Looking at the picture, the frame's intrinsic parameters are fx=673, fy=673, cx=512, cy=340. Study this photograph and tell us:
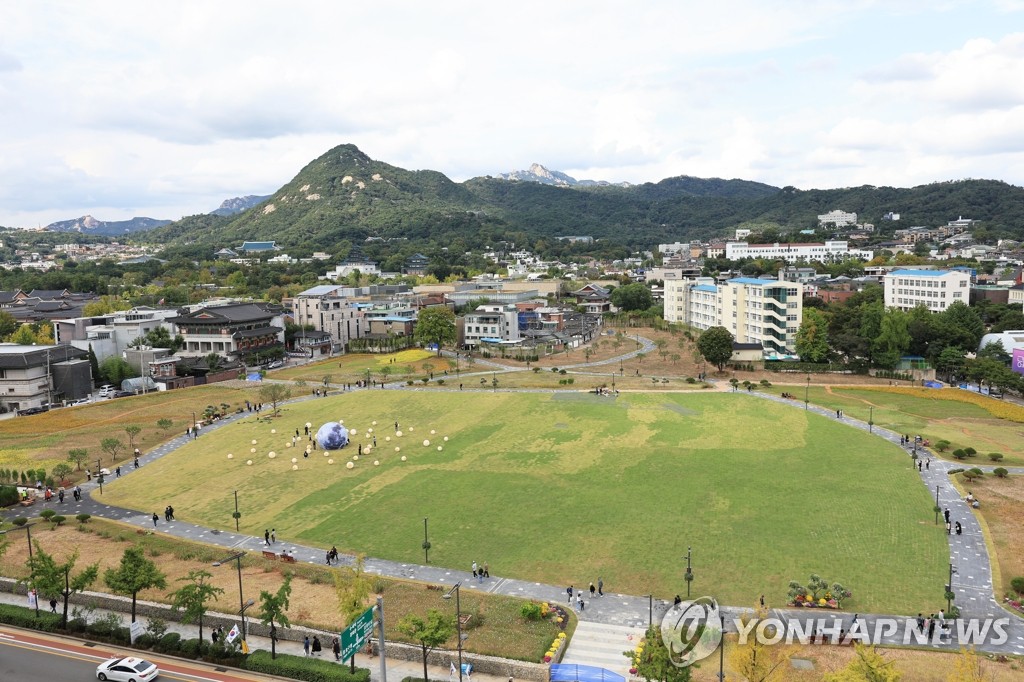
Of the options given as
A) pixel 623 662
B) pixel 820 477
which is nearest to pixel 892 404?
pixel 820 477

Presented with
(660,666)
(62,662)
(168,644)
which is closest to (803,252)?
(660,666)

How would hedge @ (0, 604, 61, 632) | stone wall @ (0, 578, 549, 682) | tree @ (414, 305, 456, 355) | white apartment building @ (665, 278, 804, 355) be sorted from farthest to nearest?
tree @ (414, 305, 456, 355)
white apartment building @ (665, 278, 804, 355)
hedge @ (0, 604, 61, 632)
stone wall @ (0, 578, 549, 682)

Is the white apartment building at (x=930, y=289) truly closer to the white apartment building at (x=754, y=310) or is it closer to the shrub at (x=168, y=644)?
the white apartment building at (x=754, y=310)

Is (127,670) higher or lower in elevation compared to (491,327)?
lower

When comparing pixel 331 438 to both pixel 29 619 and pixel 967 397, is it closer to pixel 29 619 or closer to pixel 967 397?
pixel 29 619

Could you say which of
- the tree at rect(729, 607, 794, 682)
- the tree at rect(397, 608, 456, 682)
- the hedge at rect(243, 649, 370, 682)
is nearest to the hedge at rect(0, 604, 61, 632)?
the hedge at rect(243, 649, 370, 682)

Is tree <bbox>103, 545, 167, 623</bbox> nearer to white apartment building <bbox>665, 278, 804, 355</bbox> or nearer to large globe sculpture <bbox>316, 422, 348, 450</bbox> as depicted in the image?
large globe sculpture <bbox>316, 422, 348, 450</bbox>
